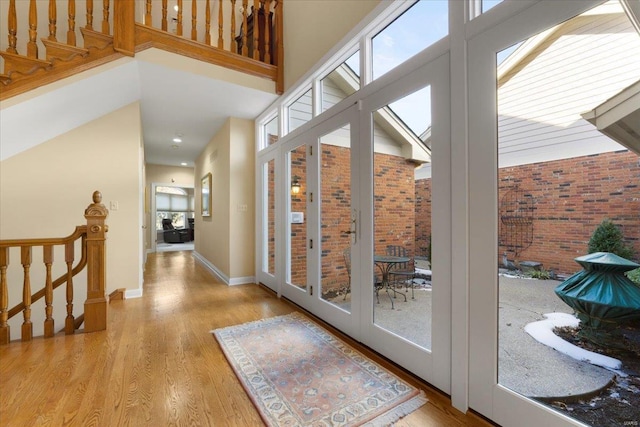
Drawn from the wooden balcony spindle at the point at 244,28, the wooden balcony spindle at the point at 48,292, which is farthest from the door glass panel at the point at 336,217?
the wooden balcony spindle at the point at 48,292

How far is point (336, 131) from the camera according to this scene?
271 centimetres

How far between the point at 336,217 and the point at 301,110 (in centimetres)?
149

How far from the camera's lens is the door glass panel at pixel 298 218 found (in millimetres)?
3268

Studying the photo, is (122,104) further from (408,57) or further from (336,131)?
(408,57)

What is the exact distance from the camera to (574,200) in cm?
125

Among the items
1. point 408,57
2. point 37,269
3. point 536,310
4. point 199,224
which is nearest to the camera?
point 536,310

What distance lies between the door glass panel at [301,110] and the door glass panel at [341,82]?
0.86 feet

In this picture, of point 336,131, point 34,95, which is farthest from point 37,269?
point 336,131

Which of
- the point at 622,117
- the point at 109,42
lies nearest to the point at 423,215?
the point at 622,117

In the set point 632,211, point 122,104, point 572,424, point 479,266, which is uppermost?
point 122,104

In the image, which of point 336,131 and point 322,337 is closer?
point 322,337

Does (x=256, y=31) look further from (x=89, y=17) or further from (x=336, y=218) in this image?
(x=336, y=218)

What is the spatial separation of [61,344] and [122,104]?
2.87 m

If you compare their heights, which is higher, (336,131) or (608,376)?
(336,131)
